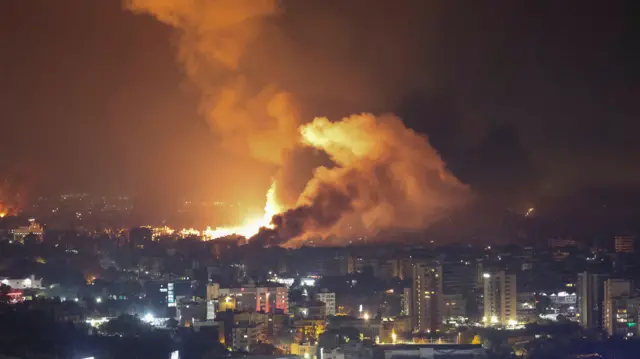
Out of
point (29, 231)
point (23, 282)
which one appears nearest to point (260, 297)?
point (23, 282)

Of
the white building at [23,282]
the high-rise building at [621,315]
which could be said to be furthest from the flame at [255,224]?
the high-rise building at [621,315]

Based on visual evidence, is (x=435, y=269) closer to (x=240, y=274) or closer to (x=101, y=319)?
(x=240, y=274)

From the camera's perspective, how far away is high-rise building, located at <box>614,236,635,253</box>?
18609mm

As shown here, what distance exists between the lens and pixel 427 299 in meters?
13.3

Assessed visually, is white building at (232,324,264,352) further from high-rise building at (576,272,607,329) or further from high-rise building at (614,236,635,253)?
high-rise building at (614,236,635,253)

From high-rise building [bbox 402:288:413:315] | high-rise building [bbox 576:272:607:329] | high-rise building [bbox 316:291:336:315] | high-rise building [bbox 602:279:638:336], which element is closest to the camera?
high-rise building [bbox 602:279:638:336]

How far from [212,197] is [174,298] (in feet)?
15.4

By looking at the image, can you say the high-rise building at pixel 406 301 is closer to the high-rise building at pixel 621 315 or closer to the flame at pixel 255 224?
the high-rise building at pixel 621 315

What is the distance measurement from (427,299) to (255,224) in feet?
14.4

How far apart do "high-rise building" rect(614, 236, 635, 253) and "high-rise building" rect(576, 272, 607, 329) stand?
16.7ft

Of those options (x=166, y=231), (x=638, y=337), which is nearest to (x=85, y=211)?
(x=166, y=231)

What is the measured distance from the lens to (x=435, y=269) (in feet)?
47.1

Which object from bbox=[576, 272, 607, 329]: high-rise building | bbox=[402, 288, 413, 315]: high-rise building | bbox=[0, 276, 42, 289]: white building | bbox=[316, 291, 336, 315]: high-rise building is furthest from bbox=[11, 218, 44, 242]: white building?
bbox=[576, 272, 607, 329]: high-rise building

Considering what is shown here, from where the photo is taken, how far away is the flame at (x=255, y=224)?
16334 millimetres
